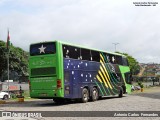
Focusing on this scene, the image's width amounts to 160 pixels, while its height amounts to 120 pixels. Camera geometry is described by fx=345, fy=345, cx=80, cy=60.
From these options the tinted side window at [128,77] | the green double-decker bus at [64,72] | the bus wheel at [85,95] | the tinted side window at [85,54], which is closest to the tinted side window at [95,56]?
the green double-decker bus at [64,72]

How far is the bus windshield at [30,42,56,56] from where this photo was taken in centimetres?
2119

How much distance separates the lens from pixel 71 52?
22.1 m

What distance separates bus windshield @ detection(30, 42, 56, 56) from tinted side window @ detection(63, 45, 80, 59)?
0.79 m

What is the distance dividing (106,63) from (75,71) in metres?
5.49

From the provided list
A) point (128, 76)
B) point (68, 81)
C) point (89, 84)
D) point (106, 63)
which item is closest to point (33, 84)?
point (68, 81)

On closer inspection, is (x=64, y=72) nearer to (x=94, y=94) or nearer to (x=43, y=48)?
(x=43, y=48)

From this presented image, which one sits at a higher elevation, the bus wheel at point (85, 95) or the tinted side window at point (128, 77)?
the tinted side window at point (128, 77)

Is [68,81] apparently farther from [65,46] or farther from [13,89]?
[13,89]

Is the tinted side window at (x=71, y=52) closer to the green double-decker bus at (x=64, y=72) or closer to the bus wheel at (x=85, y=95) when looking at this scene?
the green double-decker bus at (x=64, y=72)

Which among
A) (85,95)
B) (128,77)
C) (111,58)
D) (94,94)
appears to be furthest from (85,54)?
(128,77)

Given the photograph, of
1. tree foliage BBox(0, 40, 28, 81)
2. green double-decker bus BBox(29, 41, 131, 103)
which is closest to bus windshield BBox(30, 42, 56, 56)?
green double-decker bus BBox(29, 41, 131, 103)

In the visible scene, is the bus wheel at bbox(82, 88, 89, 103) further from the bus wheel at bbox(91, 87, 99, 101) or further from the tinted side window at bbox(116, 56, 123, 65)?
the tinted side window at bbox(116, 56, 123, 65)

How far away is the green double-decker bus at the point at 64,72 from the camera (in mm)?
21031

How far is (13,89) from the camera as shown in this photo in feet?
227
